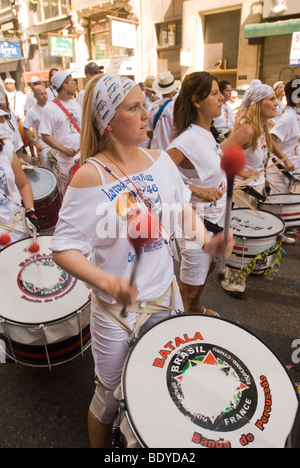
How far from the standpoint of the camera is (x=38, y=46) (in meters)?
24.4

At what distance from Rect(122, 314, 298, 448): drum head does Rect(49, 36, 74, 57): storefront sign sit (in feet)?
70.5

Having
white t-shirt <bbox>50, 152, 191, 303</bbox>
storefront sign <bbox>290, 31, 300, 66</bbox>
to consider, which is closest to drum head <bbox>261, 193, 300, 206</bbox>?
white t-shirt <bbox>50, 152, 191, 303</bbox>

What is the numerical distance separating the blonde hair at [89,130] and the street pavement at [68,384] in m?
1.15

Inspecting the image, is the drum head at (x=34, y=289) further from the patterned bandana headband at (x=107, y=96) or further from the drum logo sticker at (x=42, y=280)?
the patterned bandana headband at (x=107, y=96)

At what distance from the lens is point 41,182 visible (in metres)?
3.84

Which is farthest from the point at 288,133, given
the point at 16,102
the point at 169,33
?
the point at 169,33

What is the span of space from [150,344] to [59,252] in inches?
21.6

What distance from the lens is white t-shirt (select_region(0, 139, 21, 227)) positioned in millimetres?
2354

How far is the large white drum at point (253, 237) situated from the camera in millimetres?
2934

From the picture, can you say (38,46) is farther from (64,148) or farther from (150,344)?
(150,344)

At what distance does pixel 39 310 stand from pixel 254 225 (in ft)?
7.07

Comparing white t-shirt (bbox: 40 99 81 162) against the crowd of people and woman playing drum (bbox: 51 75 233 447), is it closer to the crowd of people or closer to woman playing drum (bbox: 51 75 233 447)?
the crowd of people
